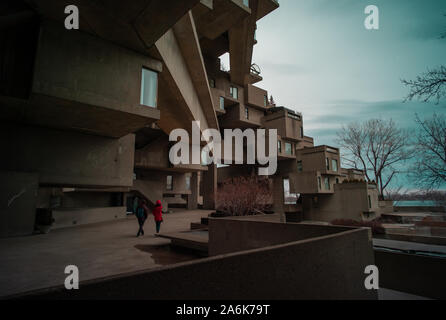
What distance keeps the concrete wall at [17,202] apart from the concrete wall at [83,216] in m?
4.41

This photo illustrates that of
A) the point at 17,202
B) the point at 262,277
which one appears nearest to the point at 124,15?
the point at 262,277

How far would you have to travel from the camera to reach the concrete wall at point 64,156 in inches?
421

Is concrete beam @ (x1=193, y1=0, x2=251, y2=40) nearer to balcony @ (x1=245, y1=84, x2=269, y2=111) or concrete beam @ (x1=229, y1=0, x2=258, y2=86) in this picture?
concrete beam @ (x1=229, y1=0, x2=258, y2=86)

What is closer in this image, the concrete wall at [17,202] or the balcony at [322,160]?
the concrete wall at [17,202]

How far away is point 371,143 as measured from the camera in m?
35.3

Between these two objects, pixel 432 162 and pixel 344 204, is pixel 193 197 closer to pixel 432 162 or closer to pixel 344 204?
pixel 344 204

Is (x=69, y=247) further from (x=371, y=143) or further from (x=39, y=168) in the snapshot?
(x=371, y=143)

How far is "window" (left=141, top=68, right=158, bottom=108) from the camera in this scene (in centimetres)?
1017

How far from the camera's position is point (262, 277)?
119 inches

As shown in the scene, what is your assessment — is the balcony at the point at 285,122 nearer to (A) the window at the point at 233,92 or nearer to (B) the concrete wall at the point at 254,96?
(B) the concrete wall at the point at 254,96

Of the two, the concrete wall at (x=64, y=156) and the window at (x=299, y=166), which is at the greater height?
the window at (x=299, y=166)

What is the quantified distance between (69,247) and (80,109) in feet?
17.6

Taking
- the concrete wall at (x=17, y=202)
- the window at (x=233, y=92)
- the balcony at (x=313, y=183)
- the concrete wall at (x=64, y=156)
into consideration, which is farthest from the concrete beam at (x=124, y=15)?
the balcony at (x=313, y=183)

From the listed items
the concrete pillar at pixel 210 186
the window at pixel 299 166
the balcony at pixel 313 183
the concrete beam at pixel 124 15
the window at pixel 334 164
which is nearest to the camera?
the concrete beam at pixel 124 15
